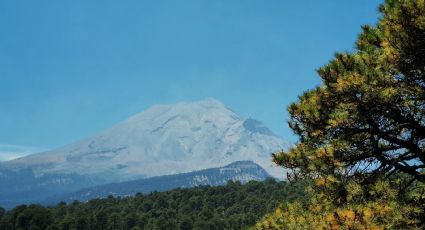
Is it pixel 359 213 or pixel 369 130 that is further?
pixel 369 130

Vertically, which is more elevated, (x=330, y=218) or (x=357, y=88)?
(x=357, y=88)

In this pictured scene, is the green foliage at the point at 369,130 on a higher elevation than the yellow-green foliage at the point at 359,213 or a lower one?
higher

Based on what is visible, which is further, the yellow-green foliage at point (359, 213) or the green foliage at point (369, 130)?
the green foliage at point (369, 130)

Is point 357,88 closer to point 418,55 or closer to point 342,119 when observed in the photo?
point 342,119

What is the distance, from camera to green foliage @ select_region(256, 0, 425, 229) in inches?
465

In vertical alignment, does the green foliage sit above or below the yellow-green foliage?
above

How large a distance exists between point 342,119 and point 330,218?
10.2 feet

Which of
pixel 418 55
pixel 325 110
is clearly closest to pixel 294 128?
pixel 325 110

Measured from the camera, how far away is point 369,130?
1331 cm

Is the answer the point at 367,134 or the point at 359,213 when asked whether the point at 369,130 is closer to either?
the point at 367,134

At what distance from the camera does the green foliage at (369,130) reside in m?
11.8

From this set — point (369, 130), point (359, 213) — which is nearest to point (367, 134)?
point (369, 130)

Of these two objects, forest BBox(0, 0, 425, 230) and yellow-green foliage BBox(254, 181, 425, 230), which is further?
forest BBox(0, 0, 425, 230)

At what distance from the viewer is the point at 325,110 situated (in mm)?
13945
